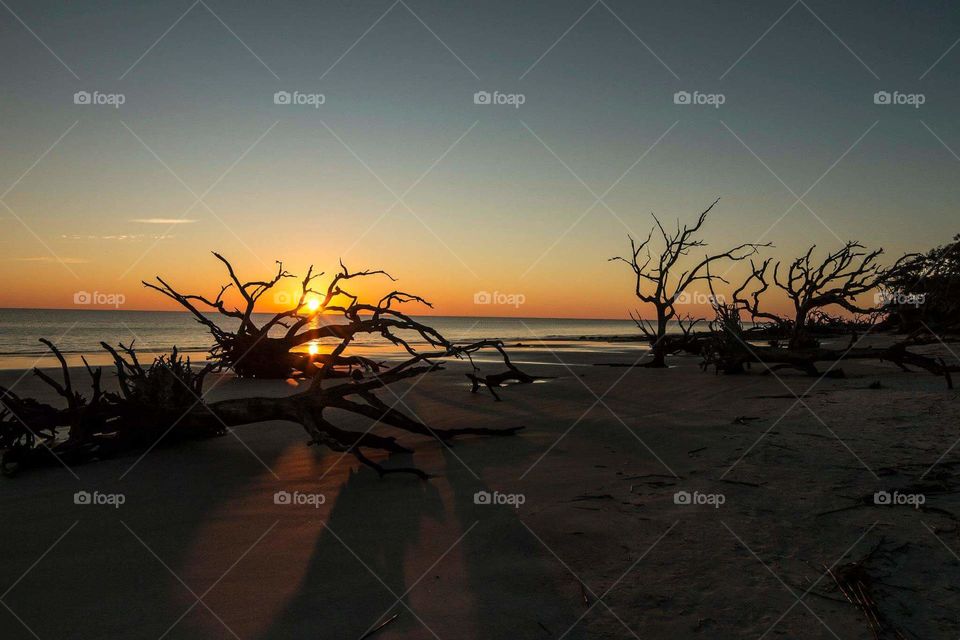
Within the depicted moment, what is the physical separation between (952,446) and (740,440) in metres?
1.71

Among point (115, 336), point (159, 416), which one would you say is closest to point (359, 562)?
point (159, 416)

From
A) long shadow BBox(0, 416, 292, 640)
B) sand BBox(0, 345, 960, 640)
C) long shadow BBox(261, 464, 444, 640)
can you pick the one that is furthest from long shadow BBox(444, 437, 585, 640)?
long shadow BBox(0, 416, 292, 640)

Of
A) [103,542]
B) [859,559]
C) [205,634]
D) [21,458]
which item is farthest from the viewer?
[21,458]

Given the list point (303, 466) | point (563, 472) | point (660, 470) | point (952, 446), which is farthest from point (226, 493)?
point (952, 446)

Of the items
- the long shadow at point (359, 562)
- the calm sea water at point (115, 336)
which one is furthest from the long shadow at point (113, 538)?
the calm sea water at point (115, 336)

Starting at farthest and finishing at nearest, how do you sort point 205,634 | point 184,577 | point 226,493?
point 226,493
point 184,577
point 205,634

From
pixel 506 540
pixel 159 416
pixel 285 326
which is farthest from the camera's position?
pixel 285 326

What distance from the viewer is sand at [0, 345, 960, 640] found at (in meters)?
Answer: 2.81

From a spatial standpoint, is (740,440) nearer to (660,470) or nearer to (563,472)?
(660,470)

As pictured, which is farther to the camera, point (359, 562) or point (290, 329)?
point (290, 329)

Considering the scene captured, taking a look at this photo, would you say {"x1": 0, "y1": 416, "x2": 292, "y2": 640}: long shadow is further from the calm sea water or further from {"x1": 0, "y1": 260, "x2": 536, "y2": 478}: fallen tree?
the calm sea water

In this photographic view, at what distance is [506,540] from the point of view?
3.78 m

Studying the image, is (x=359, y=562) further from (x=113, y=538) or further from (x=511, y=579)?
(x=113, y=538)

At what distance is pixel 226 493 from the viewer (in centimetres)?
511
